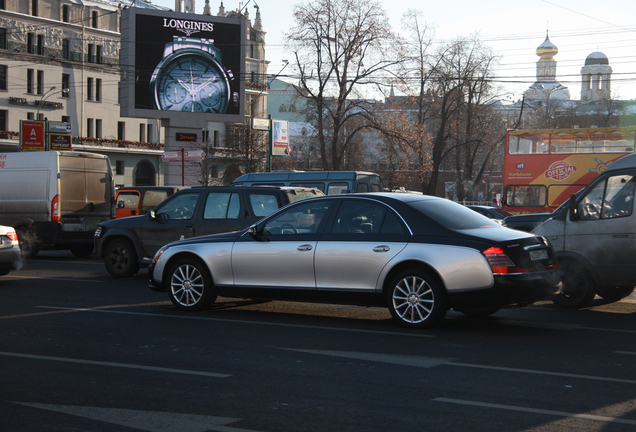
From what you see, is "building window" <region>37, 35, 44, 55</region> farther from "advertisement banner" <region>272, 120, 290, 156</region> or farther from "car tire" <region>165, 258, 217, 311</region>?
"car tire" <region>165, 258, 217, 311</region>

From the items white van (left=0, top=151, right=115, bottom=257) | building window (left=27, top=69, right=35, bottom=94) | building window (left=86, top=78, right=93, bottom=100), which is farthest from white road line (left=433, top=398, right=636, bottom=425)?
building window (left=86, top=78, right=93, bottom=100)

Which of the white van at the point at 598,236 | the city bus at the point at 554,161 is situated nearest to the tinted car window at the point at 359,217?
the white van at the point at 598,236

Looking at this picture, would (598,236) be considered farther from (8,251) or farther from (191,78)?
(191,78)

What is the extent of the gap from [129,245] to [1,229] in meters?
2.31

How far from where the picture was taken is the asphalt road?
4.71 meters

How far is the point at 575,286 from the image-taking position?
10.3 m

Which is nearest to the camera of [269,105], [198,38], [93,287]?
[93,287]

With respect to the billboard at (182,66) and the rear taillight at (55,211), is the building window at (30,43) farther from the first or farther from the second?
the rear taillight at (55,211)

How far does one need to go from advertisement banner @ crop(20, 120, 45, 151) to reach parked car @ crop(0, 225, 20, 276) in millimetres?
28127

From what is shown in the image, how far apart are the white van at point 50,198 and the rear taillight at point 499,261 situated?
12955 mm

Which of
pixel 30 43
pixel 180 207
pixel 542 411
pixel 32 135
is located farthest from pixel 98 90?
pixel 542 411

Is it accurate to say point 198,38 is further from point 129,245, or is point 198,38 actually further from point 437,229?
point 437,229

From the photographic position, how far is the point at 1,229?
1262 cm

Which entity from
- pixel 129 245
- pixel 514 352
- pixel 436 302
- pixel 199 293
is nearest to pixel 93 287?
pixel 129 245
